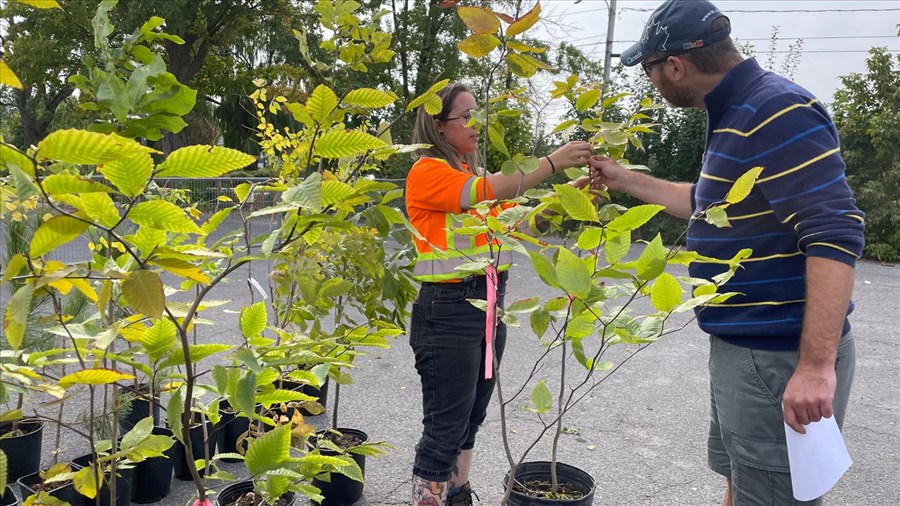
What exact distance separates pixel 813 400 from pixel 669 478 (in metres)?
1.91

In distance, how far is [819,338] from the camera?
1517 millimetres

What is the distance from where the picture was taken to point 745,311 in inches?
66.3

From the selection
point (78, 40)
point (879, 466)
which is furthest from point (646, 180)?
point (78, 40)

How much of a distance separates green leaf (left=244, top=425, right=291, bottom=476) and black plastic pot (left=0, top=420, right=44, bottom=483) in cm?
221

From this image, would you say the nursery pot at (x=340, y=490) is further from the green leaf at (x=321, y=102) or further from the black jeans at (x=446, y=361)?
the green leaf at (x=321, y=102)

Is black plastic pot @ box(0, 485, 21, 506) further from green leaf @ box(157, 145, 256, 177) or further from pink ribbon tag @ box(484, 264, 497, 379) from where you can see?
green leaf @ box(157, 145, 256, 177)

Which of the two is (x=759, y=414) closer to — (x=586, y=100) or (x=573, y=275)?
(x=573, y=275)

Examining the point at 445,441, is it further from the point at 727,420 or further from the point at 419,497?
the point at 727,420

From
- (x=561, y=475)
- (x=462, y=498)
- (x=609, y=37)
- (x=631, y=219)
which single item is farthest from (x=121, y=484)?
(x=609, y=37)

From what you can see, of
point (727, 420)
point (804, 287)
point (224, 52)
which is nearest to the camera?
point (804, 287)

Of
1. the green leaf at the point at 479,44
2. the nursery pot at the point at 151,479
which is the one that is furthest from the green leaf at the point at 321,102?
the nursery pot at the point at 151,479

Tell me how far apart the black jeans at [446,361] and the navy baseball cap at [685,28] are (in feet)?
3.08

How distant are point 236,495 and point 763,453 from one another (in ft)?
5.36

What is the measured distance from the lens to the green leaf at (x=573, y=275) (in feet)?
4.01
